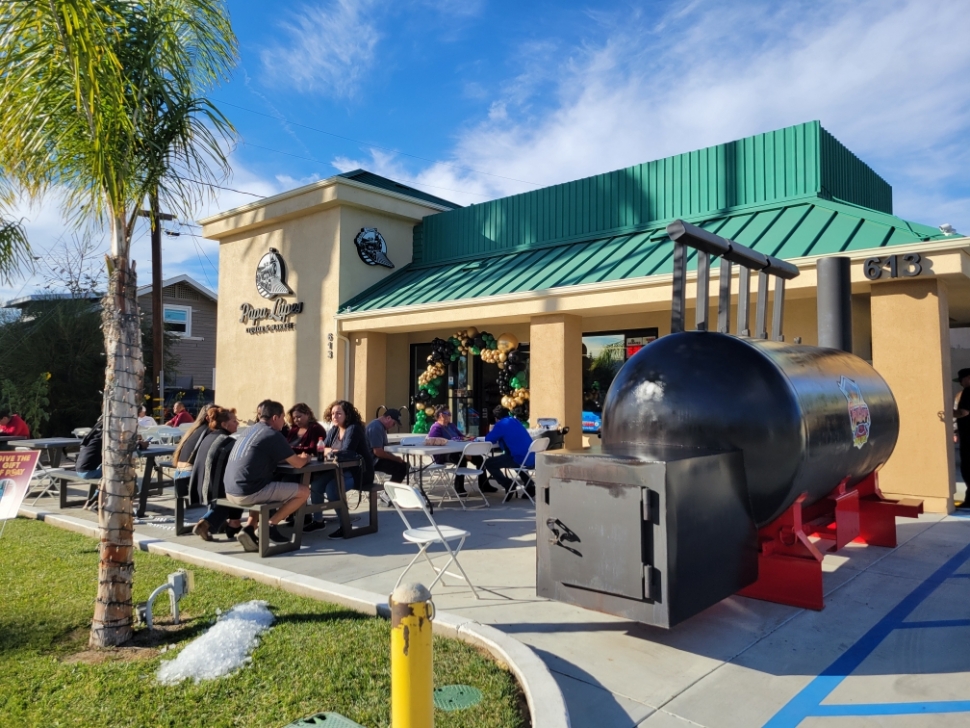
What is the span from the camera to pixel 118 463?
4.37 metres

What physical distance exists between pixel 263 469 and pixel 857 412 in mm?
5224

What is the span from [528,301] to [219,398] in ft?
34.4

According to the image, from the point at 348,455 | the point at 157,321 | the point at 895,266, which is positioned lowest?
the point at 348,455

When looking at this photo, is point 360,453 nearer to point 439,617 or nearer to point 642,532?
point 439,617

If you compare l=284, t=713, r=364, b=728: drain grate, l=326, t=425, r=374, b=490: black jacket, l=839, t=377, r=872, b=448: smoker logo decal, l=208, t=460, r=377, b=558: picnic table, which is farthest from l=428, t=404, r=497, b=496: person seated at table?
l=284, t=713, r=364, b=728: drain grate

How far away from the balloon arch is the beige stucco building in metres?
0.47

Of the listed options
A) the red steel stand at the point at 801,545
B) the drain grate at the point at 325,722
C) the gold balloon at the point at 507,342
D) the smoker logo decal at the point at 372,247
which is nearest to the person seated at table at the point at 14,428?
the smoker logo decal at the point at 372,247

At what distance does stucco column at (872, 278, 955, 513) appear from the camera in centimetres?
802

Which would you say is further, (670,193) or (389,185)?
(389,185)

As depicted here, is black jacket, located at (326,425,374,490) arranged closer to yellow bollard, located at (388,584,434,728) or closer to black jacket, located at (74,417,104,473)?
black jacket, located at (74,417,104,473)

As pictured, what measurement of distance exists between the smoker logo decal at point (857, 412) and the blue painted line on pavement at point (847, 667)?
1.21 m

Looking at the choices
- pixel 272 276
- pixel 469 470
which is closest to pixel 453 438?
pixel 469 470

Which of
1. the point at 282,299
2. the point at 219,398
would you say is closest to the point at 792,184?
the point at 282,299

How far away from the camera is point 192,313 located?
107ft
